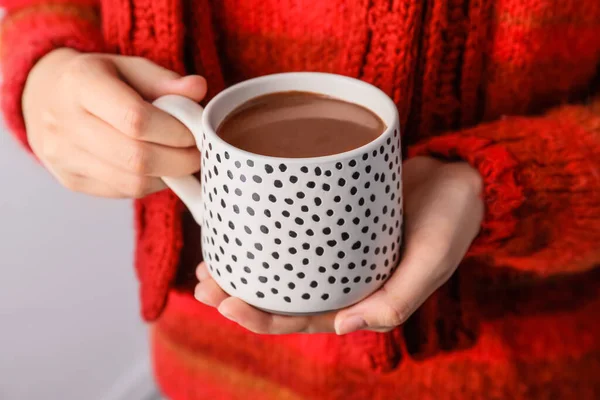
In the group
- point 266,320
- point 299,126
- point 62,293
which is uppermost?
point 299,126

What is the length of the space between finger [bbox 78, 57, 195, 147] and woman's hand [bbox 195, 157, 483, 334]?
109 mm

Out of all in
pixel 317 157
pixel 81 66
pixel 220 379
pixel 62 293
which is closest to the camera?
pixel 317 157

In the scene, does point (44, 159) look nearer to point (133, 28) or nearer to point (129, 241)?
point (133, 28)

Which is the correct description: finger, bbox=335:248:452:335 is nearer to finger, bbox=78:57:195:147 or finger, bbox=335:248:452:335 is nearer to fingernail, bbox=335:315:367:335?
fingernail, bbox=335:315:367:335

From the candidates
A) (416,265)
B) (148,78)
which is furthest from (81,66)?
(416,265)

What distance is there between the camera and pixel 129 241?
96 centimetres

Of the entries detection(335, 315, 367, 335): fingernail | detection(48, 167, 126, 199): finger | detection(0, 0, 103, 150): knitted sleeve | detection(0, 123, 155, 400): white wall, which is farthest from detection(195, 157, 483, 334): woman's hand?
detection(0, 123, 155, 400): white wall

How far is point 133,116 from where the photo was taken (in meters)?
0.41

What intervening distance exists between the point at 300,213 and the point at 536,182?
223mm

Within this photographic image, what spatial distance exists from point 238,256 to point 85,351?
70 centimetres

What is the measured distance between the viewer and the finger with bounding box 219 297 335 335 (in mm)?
396

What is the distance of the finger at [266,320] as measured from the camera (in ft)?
1.30

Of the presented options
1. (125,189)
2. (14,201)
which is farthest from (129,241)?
(125,189)

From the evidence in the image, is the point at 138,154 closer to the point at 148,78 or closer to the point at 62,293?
the point at 148,78
